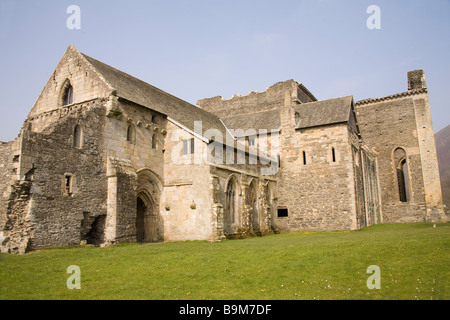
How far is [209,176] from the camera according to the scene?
2288 centimetres

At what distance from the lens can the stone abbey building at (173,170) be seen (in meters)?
17.7

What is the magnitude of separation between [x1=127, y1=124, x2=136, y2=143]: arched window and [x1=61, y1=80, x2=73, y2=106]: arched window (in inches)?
171

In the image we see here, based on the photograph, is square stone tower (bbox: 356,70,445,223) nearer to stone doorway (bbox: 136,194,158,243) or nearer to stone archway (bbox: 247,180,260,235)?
stone archway (bbox: 247,180,260,235)

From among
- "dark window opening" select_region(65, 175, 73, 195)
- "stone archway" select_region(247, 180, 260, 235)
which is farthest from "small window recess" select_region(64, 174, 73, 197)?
"stone archway" select_region(247, 180, 260, 235)

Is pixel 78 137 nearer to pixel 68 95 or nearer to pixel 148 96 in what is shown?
pixel 68 95

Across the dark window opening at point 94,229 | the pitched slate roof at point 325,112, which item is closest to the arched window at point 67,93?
the dark window opening at point 94,229

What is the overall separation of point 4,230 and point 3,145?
5669 mm

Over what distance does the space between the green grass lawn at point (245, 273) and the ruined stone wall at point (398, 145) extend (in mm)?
28355

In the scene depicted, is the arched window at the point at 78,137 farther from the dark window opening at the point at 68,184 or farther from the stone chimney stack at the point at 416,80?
the stone chimney stack at the point at 416,80

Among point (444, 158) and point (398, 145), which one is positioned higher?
point (444, 158)

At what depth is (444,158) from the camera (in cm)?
13238

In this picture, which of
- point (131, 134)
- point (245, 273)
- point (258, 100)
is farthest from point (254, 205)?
point (245, 273)

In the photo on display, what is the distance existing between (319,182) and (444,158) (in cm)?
12511
